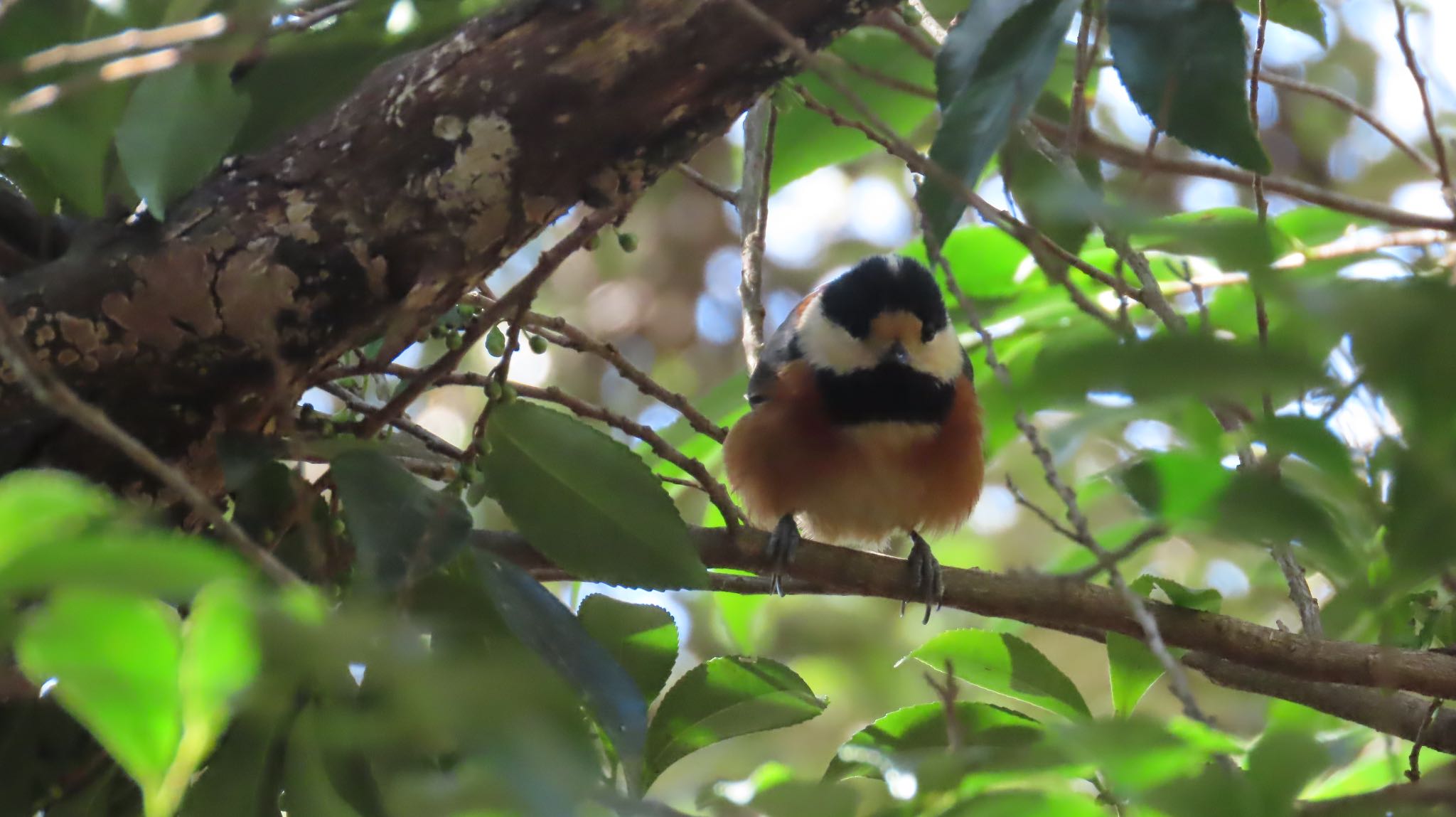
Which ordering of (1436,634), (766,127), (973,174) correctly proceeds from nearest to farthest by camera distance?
(973,174)
(1436,634)
(766,127)

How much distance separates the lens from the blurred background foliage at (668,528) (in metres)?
0.46

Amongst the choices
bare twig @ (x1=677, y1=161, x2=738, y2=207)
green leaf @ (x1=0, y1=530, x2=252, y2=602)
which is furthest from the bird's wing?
green leaf @ (x1=0, y1=530, x2=252, y2=602)

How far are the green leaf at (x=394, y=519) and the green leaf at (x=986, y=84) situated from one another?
1.30 feet

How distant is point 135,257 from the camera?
1.04 m

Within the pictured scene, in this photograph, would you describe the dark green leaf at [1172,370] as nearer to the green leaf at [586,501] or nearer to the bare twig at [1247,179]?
the bare twig at [1247,179]

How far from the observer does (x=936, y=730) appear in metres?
1.17

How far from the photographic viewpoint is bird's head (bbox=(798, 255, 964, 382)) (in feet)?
6.69

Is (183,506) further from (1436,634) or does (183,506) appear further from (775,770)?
(1436,634)

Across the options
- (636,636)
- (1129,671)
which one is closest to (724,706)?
(636,636)

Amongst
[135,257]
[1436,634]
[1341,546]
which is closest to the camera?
[1341,546]

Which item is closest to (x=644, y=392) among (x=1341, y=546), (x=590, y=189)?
(x=590, y=189)

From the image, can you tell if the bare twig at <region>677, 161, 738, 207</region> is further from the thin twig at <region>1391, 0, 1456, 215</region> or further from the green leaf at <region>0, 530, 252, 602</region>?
the green leaf at <region>0, 530, 252, 602</region>

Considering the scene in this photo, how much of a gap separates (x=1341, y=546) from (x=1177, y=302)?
148 centimetres

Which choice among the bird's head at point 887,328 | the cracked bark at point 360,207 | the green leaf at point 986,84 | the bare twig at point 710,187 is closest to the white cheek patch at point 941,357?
the bird's head at point 887,328
